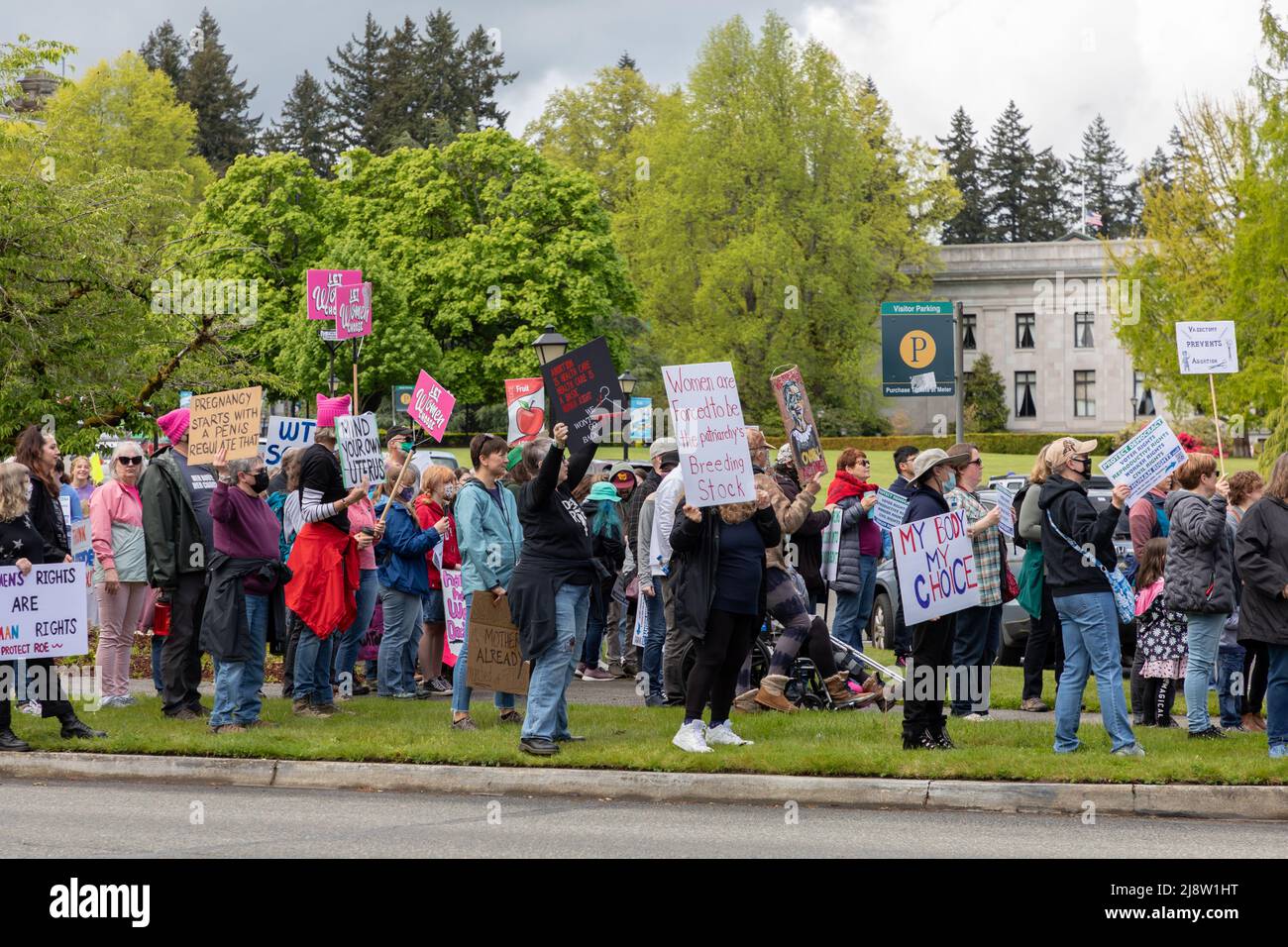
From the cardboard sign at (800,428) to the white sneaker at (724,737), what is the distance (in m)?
1.77

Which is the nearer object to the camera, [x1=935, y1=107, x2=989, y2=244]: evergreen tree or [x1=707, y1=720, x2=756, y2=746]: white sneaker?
[x1=707, y1=720, x2=756, y2=746]: white sneaker

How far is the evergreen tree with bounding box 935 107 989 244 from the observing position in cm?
11088

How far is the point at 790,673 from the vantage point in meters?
11.9

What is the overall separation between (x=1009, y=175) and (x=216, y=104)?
55.6 m

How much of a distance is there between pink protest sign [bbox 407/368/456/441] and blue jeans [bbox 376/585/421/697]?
1.71 metres

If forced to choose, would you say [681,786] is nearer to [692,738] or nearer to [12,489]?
[692,738]

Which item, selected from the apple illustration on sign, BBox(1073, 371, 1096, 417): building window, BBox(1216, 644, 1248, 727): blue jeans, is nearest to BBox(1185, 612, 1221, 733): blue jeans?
BBox(1216, 644, 1248, 727): blue jeans

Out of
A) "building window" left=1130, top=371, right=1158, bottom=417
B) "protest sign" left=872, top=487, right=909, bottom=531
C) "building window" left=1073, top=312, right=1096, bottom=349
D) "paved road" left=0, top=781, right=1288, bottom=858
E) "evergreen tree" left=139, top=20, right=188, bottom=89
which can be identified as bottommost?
"paved road" left=0, top=781, right=1288, bottom=858

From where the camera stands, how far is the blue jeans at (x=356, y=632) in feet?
40.5

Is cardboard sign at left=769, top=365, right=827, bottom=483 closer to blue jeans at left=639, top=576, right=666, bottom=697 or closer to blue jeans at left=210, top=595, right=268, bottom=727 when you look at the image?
blue jeans at left=639, top=576, right=666, bottom=697

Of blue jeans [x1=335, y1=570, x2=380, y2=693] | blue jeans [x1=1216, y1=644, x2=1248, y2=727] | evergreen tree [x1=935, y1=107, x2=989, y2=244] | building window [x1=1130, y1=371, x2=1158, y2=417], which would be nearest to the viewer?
blue jeans [x1=1216, y1=644, x2=1248, y2=727]

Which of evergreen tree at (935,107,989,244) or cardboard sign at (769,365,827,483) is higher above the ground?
evergreen tree at (935,107,989,244)
